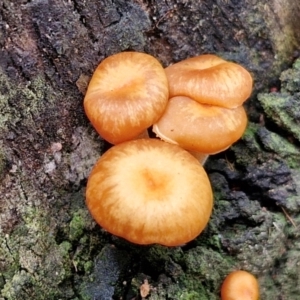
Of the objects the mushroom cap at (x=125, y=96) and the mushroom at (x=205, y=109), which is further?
the mushroom at (x=205, y=109)

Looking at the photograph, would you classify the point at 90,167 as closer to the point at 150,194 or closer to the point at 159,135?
the point at 159,135

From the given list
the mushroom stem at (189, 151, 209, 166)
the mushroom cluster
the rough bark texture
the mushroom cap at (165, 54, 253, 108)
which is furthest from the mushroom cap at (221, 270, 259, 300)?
the mushroom cap at (165, 54, 253, 108)

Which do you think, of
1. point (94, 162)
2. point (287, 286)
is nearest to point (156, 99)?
point (94, 162)

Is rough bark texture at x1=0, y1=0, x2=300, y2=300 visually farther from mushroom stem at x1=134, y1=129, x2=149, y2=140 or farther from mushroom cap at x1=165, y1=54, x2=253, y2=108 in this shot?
mushroom cap at x1=165, y1=54, x2=253, y2=108

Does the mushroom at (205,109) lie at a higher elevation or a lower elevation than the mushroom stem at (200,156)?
higher

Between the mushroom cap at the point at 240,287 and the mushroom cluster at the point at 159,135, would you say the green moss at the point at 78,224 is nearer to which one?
the mushroom cluster at the point at 159,135

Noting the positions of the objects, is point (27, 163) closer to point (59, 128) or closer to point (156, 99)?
point (59, 128)

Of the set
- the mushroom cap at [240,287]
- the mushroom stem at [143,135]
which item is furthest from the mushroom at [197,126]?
the mushroom cap at [240,287]

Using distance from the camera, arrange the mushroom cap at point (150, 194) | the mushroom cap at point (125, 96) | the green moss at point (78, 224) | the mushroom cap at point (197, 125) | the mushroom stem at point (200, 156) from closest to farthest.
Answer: the mushroom cap at point (150, 194) → the mushroom cap at point (125, 96) → the mushroom cap at point (197, 125) → the green moss at point (78, 224) → the mushroom stem at point (200, 156)
